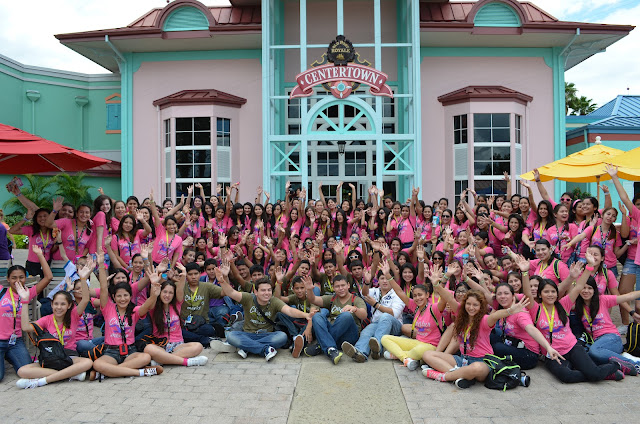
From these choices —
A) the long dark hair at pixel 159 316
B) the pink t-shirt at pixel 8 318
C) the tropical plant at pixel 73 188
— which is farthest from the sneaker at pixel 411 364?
the tropical plant at pixel 73 188

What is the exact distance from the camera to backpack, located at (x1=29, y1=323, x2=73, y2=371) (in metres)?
4.88

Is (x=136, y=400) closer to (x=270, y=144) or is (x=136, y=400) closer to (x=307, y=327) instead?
(x=307, y=327)

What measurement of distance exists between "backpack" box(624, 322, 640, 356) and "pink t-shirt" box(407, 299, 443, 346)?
2064 mm

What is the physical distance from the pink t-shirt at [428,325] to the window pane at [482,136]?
872 centimetres

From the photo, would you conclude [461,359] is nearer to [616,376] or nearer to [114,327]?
[616,376]

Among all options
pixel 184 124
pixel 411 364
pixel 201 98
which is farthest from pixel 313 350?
pixel 184 124

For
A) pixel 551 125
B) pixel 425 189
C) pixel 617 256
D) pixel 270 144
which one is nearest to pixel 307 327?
pixel 617 256

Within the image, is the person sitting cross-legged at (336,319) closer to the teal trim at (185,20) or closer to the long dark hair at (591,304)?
the long dark hair at (591,304)

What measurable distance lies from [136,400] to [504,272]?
4692 millimetres

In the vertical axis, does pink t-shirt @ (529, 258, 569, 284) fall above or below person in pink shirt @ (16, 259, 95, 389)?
above

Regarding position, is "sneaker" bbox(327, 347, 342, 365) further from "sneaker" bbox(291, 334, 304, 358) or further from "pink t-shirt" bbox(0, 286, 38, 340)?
"pink t-shirt" bbox(0, 286, 38, 340)

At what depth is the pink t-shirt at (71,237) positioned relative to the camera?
673 centimetres

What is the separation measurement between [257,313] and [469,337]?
8.31ft

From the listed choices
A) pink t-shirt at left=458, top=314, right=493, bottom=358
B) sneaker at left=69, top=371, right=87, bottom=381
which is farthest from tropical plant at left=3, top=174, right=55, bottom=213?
pink t-shirt at left=458, top=314, right=493, bottom=358
